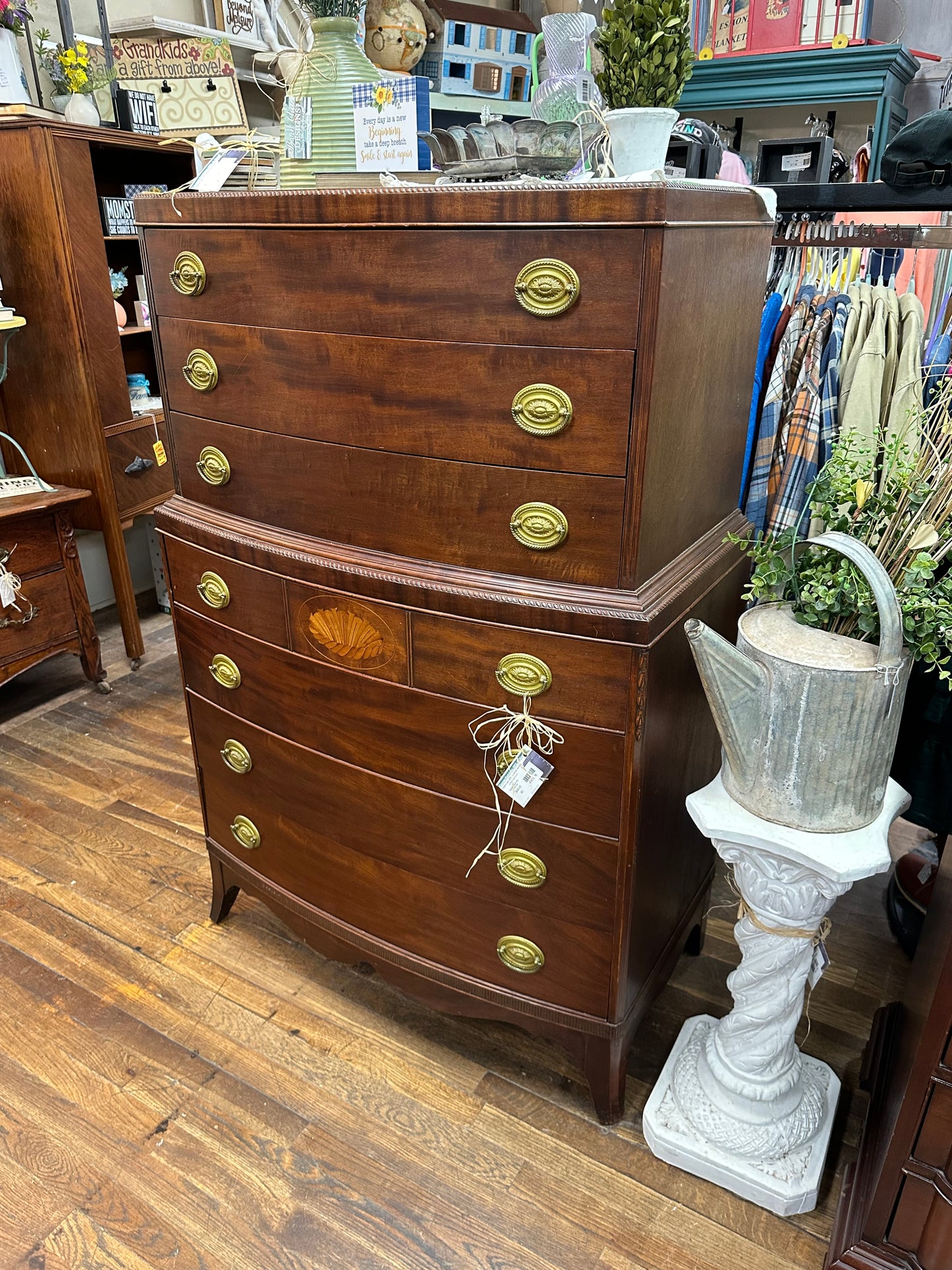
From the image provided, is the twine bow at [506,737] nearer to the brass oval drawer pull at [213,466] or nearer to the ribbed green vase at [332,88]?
the brass oval drawer pull at [213,466]

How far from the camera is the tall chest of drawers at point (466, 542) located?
3.40 feet

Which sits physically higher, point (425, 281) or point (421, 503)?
point (425, 281)

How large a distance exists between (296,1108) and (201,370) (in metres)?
1.24

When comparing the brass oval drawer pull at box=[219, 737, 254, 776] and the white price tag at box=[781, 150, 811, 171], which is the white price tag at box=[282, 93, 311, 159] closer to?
the brass oval drawer pull at box=[219, 737, 254, 776]

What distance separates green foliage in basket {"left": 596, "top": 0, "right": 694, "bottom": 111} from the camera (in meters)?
1.06

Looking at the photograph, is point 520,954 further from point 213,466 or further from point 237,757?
point 213,466

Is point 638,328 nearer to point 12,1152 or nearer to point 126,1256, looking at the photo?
point 126,1256

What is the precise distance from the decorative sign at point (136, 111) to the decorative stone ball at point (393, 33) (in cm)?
162

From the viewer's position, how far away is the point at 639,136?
109cm

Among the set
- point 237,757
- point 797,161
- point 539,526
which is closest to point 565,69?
point 539,526

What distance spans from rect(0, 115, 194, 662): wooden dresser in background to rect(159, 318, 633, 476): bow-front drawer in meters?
1.47

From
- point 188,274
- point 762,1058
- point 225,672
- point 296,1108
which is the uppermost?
point 188,274

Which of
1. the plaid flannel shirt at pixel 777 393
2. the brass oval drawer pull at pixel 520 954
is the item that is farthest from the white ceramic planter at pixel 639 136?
the brass oval drawer pull at pixel 520 954

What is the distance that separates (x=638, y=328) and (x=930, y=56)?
3.49 meters
